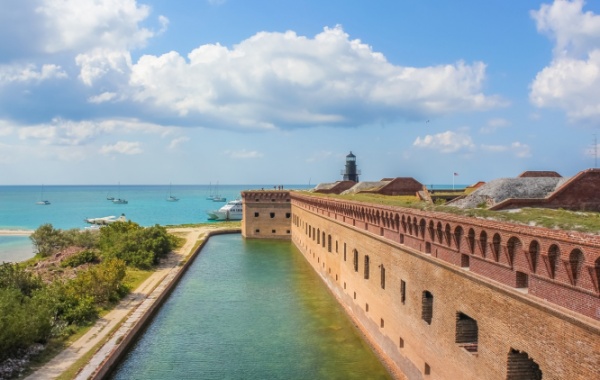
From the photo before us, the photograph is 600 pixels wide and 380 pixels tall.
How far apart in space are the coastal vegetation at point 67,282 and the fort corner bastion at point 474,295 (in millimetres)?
11772

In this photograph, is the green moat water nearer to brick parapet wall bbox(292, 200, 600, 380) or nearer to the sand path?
the sand path

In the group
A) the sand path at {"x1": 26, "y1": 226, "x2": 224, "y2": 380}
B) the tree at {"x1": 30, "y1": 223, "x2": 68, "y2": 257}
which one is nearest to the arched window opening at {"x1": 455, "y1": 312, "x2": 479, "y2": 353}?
the sand path at {"x1": 26, "y1": 226, "x2": 224, "y2": 380}


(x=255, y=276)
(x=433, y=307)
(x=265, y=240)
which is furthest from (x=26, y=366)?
(x=265, y=240)

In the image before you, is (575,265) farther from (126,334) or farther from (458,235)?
Result: (126,334)

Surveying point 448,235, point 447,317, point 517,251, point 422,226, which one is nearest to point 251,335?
point 422,226

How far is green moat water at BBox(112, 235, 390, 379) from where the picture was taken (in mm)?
16875

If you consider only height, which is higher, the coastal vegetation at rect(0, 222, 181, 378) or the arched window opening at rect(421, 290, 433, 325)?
the arched window opening at rect(421, 290, 433, 325)

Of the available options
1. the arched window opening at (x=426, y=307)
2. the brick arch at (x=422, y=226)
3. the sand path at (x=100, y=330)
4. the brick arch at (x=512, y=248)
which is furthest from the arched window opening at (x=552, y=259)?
the sand path at (x=100, y=330)

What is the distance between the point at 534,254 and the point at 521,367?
2.33 metres

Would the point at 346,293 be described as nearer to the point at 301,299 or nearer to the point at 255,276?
the point at 301,299

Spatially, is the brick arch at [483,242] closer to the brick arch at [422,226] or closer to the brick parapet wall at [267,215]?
the brick arch at [422,226]

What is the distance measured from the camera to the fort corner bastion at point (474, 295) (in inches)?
321

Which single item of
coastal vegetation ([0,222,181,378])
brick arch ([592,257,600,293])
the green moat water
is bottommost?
the green moat water

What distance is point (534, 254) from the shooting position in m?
9.34
